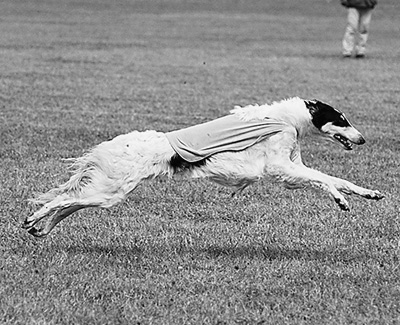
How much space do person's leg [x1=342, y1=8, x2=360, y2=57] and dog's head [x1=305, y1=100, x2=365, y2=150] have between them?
16.5m

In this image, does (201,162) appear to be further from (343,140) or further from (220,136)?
(343,140)

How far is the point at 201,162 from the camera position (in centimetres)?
653

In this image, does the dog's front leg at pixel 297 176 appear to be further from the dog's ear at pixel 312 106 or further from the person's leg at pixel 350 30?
the person's leg at pixel 350 30

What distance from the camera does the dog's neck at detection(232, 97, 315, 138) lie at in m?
6.74

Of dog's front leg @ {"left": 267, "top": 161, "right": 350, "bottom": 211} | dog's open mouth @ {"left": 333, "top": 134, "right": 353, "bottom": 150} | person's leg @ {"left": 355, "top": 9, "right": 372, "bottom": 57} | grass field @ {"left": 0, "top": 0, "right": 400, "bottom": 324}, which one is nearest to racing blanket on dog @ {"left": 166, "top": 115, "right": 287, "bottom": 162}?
dog's front leg @ {"left": 267, "top": 161, "right": 350, "bottom": 211}

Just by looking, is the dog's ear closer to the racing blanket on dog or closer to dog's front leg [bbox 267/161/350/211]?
the racing blanket on dog

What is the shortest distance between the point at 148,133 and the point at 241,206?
1.97 meters

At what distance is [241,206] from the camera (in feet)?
27.1

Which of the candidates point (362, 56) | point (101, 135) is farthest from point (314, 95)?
point (362, 56)

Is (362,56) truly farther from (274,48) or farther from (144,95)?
(144,95)

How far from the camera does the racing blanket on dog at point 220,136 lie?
6461 millimetres

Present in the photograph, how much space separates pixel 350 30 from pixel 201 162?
17209 millimetres

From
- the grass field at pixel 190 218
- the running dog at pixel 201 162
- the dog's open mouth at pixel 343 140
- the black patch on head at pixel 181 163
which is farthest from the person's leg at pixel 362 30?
the black patch on head at pixel 181 163

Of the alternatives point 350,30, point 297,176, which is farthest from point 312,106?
point 350,30
